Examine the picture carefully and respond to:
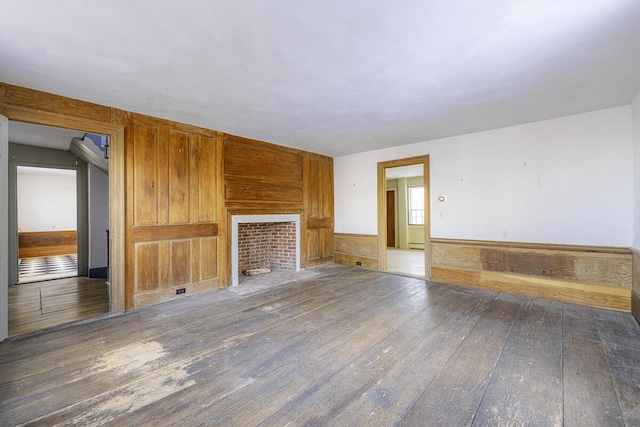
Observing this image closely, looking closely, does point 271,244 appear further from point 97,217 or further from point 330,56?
point 330,56

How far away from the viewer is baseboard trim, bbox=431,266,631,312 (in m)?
3.37

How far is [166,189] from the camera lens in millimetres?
3797

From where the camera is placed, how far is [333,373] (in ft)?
6.73

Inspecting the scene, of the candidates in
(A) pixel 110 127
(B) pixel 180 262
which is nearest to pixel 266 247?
(B) pixel 180 262

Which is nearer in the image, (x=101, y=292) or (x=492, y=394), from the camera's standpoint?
(x=492, y=394)

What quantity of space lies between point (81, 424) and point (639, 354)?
412 centimetres

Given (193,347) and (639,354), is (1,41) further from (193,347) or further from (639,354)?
(639,354)

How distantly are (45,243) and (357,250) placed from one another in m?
8.92

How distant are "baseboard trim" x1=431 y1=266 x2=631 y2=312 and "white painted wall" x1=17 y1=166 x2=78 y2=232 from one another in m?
10.1

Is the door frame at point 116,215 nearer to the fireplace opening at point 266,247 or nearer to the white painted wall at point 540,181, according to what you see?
the fireplace opening at point 266,247

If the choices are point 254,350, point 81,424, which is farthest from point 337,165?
point 81,424

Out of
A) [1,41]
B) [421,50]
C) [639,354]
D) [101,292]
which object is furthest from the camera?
[101,292]

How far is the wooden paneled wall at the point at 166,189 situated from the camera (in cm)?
321

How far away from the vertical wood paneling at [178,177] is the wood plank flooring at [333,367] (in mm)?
1295
